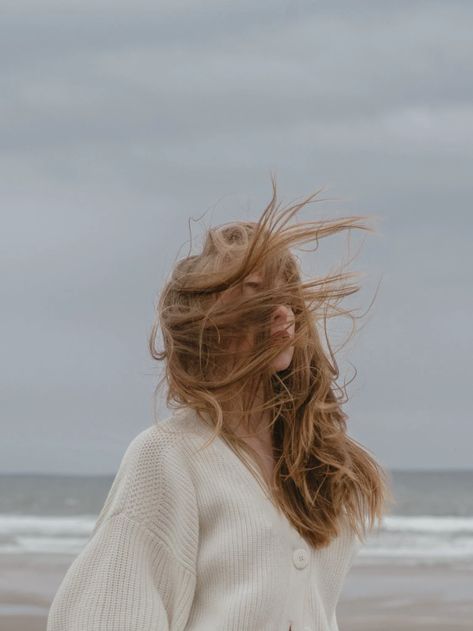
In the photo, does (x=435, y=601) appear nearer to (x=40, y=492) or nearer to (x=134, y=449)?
(x=134, y=449)

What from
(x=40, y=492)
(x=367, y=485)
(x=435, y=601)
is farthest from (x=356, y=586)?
(x=40, y=492)

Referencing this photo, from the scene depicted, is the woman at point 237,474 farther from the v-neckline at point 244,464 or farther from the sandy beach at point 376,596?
the sandy beach at point 376,596

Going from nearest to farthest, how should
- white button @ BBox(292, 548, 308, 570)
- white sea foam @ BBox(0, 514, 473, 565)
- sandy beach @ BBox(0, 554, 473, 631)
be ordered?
1. white button @ BBox(292, 548, 308, 570)
2. sandy beach @ BBox(0, 554, 473, 631)
3. white sea foam @ BBox(0, 514, 473, 565)

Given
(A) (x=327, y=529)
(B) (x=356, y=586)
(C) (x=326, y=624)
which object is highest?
(A) (x=327, y=529)

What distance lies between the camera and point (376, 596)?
11.6 metres

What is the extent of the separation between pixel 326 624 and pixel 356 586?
1025cm

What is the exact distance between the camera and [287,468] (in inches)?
94.9

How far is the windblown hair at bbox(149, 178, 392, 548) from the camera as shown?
7.56 ft

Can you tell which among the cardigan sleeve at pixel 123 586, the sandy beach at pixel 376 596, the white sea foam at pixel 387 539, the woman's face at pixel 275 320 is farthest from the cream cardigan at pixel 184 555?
the white sea foam at pixel 387 539

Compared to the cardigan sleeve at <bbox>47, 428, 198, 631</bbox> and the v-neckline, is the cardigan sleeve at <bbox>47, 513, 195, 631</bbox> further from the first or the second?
the v-neckline

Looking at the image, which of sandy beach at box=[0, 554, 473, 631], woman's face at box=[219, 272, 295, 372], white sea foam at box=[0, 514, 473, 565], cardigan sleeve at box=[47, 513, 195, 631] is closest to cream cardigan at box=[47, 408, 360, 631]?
cardigan sleeve at box=[47, 513, 195, 631]

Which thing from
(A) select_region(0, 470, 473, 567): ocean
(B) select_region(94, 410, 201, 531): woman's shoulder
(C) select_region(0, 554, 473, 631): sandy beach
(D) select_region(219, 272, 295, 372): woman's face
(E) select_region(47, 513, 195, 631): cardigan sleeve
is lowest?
(A) select_region(0, 470, 473, 567): ocean

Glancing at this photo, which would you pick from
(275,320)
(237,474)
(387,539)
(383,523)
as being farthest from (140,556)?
(387,539)

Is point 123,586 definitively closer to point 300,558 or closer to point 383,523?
point 300,558
